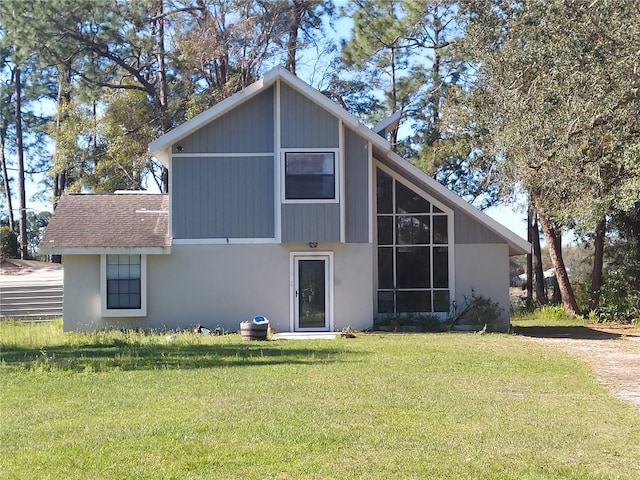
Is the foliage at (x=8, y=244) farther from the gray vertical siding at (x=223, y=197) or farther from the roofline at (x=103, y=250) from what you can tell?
the gray vertical siding at (x=223, y=197)

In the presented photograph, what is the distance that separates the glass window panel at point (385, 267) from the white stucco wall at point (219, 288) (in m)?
1.10

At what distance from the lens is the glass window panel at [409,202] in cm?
2102

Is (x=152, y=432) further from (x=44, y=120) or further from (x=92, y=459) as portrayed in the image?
(x=44, y=120)

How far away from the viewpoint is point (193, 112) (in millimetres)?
31516

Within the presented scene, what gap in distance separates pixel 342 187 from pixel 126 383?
9790 millimetres

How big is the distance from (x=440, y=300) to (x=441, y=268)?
80 cm

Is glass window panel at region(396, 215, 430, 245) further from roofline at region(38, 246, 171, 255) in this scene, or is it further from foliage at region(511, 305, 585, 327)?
roofline at region(38, 246, 171, 255)

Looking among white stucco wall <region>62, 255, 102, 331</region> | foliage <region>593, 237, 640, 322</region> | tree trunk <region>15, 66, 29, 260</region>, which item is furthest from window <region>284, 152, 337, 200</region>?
tree trunk <region>15, 66, 29, 260</region>

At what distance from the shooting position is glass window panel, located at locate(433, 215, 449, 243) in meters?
20.9

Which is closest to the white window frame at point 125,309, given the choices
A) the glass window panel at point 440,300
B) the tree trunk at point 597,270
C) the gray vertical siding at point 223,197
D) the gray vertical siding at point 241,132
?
the gray vertical siding at point 223,197

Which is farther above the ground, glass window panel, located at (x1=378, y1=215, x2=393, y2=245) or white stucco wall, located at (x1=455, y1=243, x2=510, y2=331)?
glass window panel, located at (x1=378, y1=215, x2=393, y2=245)

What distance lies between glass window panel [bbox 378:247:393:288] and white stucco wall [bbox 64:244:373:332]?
1102 millimetres

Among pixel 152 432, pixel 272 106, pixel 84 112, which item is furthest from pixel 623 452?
pixel 84 112

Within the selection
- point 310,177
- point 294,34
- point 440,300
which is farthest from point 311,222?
point 294,34
